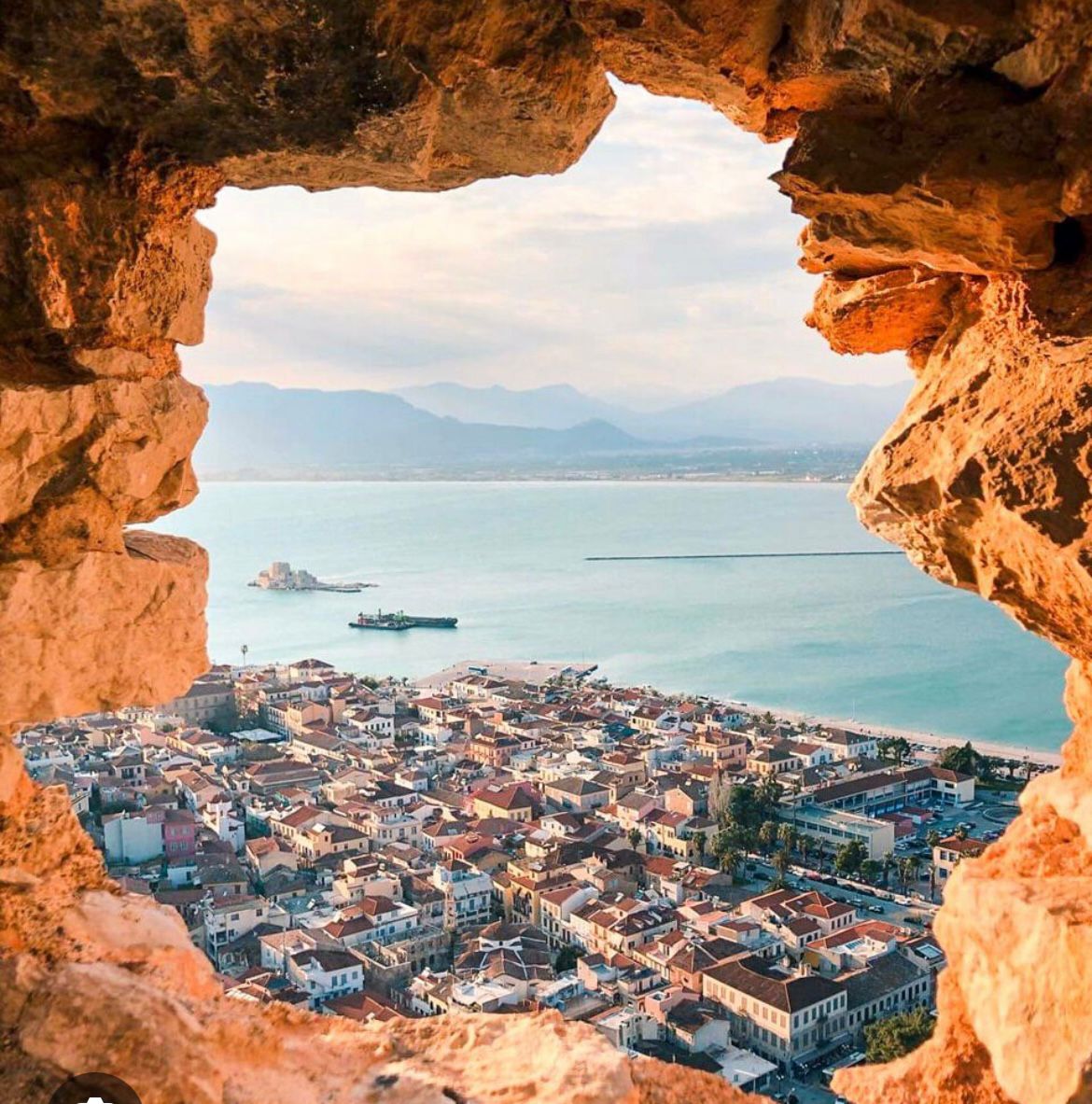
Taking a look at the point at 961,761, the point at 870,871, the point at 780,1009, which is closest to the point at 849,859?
Answer: the point at 870,871

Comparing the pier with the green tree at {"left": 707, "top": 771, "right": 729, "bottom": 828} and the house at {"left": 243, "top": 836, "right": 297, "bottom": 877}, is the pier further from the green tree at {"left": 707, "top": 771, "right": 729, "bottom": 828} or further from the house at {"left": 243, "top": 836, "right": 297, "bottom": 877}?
the house at {"left": 243, "top": 836, "right": 297, "bottom": 877}

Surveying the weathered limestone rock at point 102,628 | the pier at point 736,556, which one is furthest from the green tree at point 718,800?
the pier at point 736,556

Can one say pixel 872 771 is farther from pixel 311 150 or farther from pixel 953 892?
pixel 311 150

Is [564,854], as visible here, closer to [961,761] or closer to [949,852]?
[949,852]

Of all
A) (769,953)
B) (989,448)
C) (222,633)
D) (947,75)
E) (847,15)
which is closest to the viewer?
(847,15)

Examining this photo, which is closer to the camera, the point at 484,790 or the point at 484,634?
the point at 484,790

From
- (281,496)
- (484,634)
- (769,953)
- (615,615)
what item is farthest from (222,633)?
(281,496)

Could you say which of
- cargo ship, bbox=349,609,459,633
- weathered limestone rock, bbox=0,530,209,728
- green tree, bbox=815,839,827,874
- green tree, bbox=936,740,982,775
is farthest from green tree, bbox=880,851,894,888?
cargo ship, bbox=349,609,459,633
